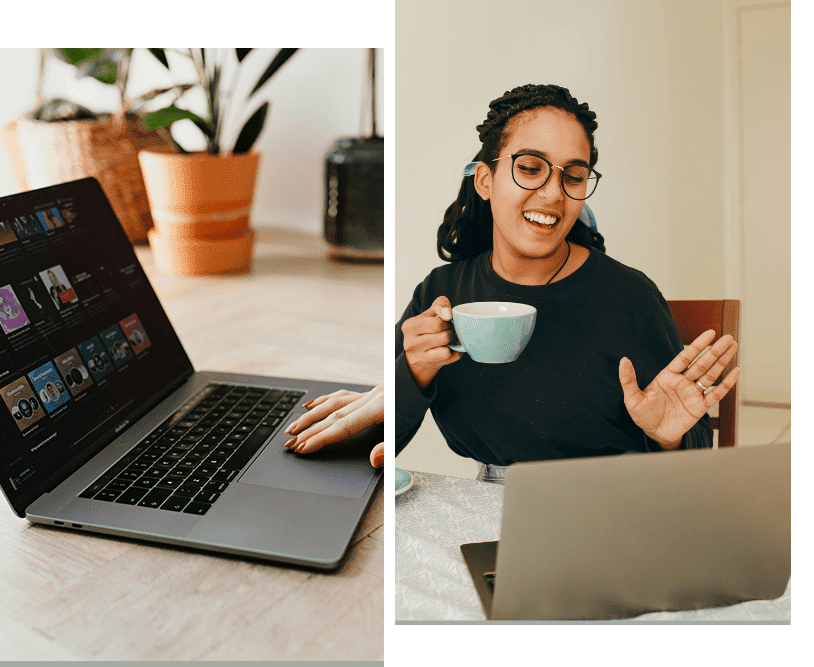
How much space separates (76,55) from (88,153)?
217 millimetres

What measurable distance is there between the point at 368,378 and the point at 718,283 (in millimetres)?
375

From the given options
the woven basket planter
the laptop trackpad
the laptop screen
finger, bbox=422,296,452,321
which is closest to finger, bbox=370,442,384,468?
the laptop trackpad

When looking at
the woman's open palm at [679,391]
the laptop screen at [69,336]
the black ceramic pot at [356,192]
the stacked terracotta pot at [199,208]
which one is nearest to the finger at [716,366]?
the woman's open palm at [679,391]

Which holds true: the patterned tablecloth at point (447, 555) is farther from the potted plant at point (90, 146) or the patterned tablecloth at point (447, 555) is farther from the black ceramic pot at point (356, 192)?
the potted plant at point (90, 146)

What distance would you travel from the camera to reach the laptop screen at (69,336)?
0.46 metres

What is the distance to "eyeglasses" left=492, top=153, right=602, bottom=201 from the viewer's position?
47 cm

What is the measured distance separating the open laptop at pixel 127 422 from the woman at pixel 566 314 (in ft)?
0.45

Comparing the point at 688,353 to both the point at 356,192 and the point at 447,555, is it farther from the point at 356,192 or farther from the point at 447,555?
the point at 356,192

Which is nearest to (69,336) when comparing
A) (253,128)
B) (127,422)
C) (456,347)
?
(127,422)

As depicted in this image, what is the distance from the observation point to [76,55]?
94 centimetres

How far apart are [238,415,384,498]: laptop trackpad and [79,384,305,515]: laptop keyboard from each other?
15 millimetres

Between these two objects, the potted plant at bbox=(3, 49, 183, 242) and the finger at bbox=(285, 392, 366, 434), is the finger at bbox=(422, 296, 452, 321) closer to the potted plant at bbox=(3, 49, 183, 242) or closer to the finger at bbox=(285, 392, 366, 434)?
the finger at bbox=(285, 392, 366, 434)
